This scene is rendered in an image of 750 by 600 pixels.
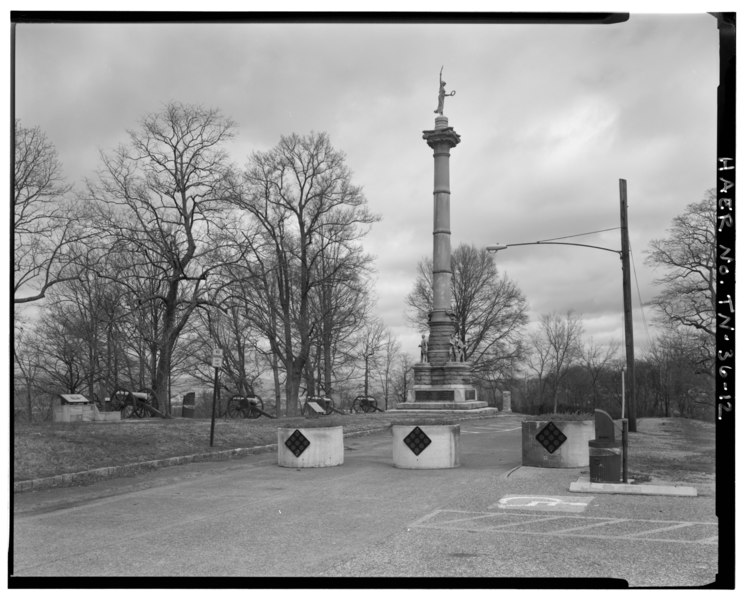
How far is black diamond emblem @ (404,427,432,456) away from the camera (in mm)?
14055

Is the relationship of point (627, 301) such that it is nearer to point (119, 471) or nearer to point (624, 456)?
point (624, 456)

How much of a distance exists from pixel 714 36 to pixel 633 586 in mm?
4417

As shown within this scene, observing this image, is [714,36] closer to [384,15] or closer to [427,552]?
[384,15]

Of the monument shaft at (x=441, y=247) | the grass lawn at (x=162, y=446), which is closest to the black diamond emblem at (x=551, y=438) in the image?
the grass lawn at (x=162, y=446)

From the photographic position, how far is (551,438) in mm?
13734

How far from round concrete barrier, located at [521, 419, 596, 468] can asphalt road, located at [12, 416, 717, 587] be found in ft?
1.78

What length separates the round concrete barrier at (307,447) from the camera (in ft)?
47.3

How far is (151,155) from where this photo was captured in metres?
29.5

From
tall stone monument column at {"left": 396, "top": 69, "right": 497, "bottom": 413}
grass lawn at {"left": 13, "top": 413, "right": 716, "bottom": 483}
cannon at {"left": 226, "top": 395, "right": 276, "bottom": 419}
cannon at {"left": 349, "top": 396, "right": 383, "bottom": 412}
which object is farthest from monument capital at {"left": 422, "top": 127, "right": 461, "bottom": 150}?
grass lawn at {"left": 13, "top": 413, "right": 716, "bottom": 483}

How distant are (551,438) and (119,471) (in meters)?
8.32

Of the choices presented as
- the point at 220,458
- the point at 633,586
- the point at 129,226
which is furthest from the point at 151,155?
the point at 633,586

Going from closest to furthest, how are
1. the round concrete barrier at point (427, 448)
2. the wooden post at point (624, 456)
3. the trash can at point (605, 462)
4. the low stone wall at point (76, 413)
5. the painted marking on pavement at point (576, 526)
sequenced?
the painted marking on pavement at point (576, 526), the wooden post at point (624, 456), the trash can at point (605, 462), the round concrete barrier at point (427, 448), the low stone wall at point (76, 413)

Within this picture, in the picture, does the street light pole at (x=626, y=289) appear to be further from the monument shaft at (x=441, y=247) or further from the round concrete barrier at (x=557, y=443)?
the monument shaft at (x=441, y=247)

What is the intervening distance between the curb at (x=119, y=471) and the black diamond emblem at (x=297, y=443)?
263cm
